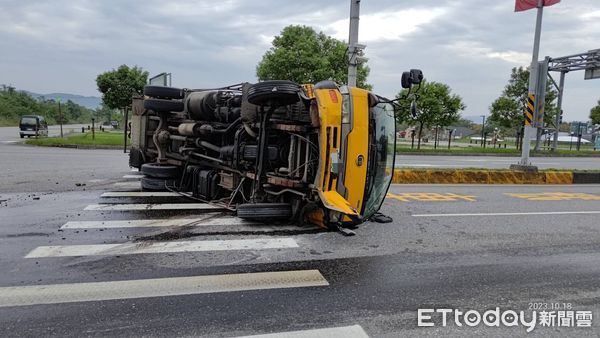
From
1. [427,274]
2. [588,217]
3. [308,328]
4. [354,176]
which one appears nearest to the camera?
[308,328]

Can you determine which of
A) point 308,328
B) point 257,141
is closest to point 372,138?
point 257,141

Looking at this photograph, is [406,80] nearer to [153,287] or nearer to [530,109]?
[153,287]

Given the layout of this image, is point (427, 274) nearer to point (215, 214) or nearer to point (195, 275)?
point (195, 275)

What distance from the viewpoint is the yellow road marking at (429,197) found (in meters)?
9.06

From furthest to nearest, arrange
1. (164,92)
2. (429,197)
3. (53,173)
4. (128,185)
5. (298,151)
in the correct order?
1. (53,173)
2. (128,185)
3. (429,197)
4. (164,92)
5. (298,151)

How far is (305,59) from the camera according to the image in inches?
1043

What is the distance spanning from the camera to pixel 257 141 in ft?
20.7

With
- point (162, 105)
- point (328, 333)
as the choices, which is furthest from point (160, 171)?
point (328, 333)

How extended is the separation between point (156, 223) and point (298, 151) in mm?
2191

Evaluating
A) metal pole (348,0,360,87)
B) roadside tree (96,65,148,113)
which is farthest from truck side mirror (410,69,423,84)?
roadside tree (96,65,148,113)

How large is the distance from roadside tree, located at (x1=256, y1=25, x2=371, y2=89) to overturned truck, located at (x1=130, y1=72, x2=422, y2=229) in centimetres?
1952

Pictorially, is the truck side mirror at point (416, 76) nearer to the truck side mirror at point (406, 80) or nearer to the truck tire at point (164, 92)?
the truck side mirror at point (406, 80)

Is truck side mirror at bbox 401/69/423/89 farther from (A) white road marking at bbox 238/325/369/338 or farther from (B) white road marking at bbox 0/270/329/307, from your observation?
(A) white road marking at bbox 238/325/369/338

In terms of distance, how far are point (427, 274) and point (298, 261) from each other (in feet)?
4.32
